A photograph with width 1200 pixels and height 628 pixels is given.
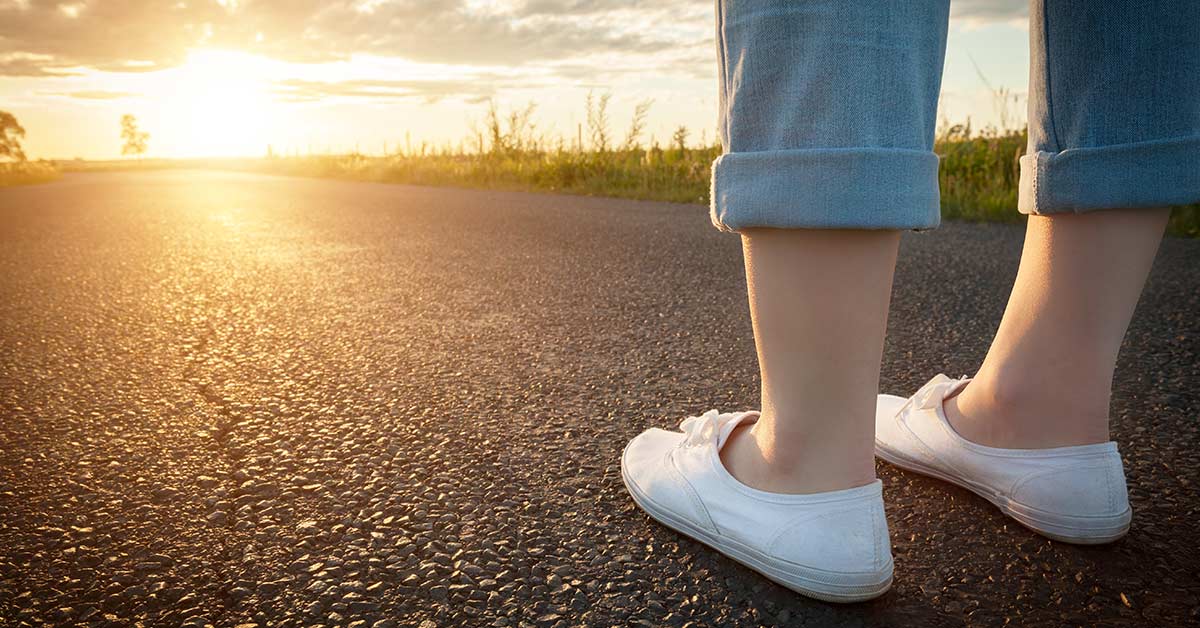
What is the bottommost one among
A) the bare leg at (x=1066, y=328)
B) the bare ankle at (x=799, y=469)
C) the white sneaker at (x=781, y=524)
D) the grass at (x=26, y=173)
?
the white sneaker at (x=781, y=524)

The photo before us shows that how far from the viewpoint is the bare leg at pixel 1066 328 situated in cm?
115

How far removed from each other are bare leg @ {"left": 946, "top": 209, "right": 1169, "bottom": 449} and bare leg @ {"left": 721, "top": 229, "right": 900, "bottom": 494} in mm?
329

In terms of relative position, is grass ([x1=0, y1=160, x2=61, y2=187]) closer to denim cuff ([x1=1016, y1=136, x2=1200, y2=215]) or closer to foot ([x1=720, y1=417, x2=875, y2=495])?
foot ([x1=720, y1=417, x2=875, y2=495])

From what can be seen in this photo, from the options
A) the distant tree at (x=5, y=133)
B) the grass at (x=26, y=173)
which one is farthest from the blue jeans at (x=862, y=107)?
the distant tree at (x=5, y=133)

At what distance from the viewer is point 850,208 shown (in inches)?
36.1

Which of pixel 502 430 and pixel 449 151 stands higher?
pixel 449 151

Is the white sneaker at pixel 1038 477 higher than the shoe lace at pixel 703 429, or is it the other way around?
the shoe lace at pixel 703 429

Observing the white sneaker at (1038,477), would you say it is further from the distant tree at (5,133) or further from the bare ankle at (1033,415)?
the distant tree at (5,133)

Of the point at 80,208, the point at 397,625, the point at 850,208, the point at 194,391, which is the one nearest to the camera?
the point at 850,208

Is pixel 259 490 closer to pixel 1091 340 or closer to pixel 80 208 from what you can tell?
pixel 1091 340

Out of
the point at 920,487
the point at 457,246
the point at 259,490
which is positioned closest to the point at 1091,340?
the point at 920,487

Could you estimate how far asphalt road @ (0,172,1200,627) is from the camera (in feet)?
3.54

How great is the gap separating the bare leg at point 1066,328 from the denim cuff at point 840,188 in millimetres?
372

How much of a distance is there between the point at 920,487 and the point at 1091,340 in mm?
378
